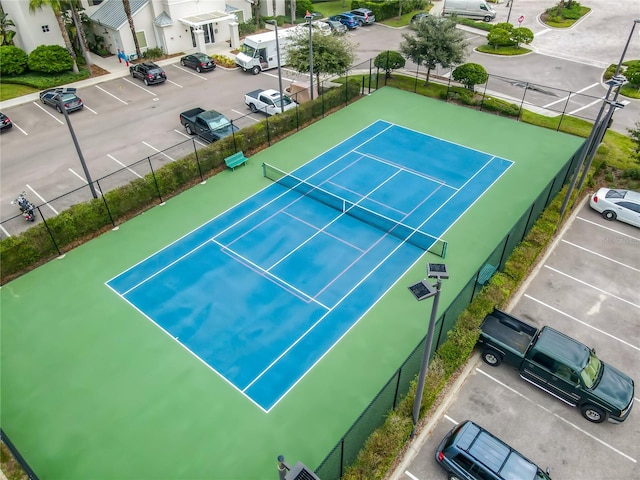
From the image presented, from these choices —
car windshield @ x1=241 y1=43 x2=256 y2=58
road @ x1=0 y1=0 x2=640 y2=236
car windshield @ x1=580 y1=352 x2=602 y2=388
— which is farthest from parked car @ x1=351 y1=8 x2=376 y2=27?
car windshield @ x1=580 y1=352 x2=602 y2=388

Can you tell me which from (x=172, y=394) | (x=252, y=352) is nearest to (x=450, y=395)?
(x=252, y=352)

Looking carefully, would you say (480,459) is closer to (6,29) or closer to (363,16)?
(6,29)

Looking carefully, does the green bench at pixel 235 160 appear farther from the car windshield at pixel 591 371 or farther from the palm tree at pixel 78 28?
the palm tree at pixel 78 28

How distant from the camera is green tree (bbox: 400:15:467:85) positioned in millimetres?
32375

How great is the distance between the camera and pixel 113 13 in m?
39.6

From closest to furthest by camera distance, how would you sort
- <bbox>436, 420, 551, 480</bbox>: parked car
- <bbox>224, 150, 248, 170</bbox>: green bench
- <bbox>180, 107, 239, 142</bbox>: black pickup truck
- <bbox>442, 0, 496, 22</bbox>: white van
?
<bbox>436, 420, 551, 480</bbox>: parked car < <bbox>224, 150, 248, 170</bbox>: green bench < <bbox>180, 107, 239, 142</bbox>: black pickup truck < <bbox>442, 0, 496, 22</bbox>: white van

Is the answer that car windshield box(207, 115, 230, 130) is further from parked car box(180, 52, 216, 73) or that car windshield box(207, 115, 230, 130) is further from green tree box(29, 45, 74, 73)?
green tree box(29, 45, 74, 73)

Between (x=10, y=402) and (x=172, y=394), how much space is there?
16.2ft

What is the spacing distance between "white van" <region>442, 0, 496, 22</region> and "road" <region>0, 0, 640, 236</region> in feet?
23.3

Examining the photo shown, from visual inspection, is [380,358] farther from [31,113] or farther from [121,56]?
[121,56]

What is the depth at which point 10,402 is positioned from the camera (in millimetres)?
14461

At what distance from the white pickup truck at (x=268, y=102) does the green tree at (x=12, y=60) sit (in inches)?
739

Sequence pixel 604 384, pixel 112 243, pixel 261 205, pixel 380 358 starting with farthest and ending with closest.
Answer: pixel 261 205 → pixel 112 243 → pixel 380 358 → pixel 604 384

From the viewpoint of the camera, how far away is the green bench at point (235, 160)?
988 inches
